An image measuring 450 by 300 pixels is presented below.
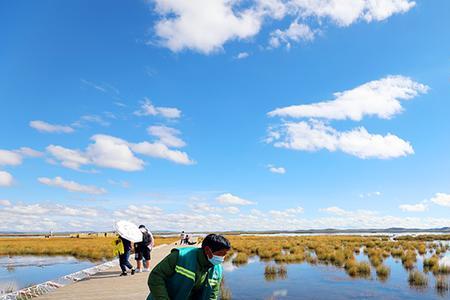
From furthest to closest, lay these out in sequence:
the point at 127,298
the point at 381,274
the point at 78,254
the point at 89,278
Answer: the point at 78,254, the point at 381,274, the point at 89,278, the point at 127,298

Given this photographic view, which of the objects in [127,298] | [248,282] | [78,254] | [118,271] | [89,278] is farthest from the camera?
[78,254]

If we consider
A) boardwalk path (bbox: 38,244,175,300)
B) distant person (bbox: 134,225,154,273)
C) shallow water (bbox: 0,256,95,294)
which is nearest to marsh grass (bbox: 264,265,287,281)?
distant person (bbox: 134,225,154,273)

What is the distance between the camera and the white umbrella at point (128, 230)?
11305mm

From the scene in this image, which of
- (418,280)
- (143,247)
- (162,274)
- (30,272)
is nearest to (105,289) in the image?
(143,247)

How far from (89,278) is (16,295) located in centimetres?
344

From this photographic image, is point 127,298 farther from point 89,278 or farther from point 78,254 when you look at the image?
point 78,254

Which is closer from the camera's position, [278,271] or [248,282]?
[248,282]

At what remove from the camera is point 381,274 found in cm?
2017

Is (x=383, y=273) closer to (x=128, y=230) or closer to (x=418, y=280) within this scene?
(x=418, y=280)

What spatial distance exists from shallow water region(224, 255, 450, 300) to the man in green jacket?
1158cm

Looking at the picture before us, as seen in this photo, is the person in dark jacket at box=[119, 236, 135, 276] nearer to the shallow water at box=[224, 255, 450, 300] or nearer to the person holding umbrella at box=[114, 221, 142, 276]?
the person holding umbrella at box=[114, 221, 142, 276]

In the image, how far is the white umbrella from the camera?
11.3 meters

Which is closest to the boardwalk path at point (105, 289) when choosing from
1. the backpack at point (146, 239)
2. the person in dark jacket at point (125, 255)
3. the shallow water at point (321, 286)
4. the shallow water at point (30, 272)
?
the person in dark jacket at point (125, 255)

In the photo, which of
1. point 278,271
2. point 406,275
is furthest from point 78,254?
point 406,275
